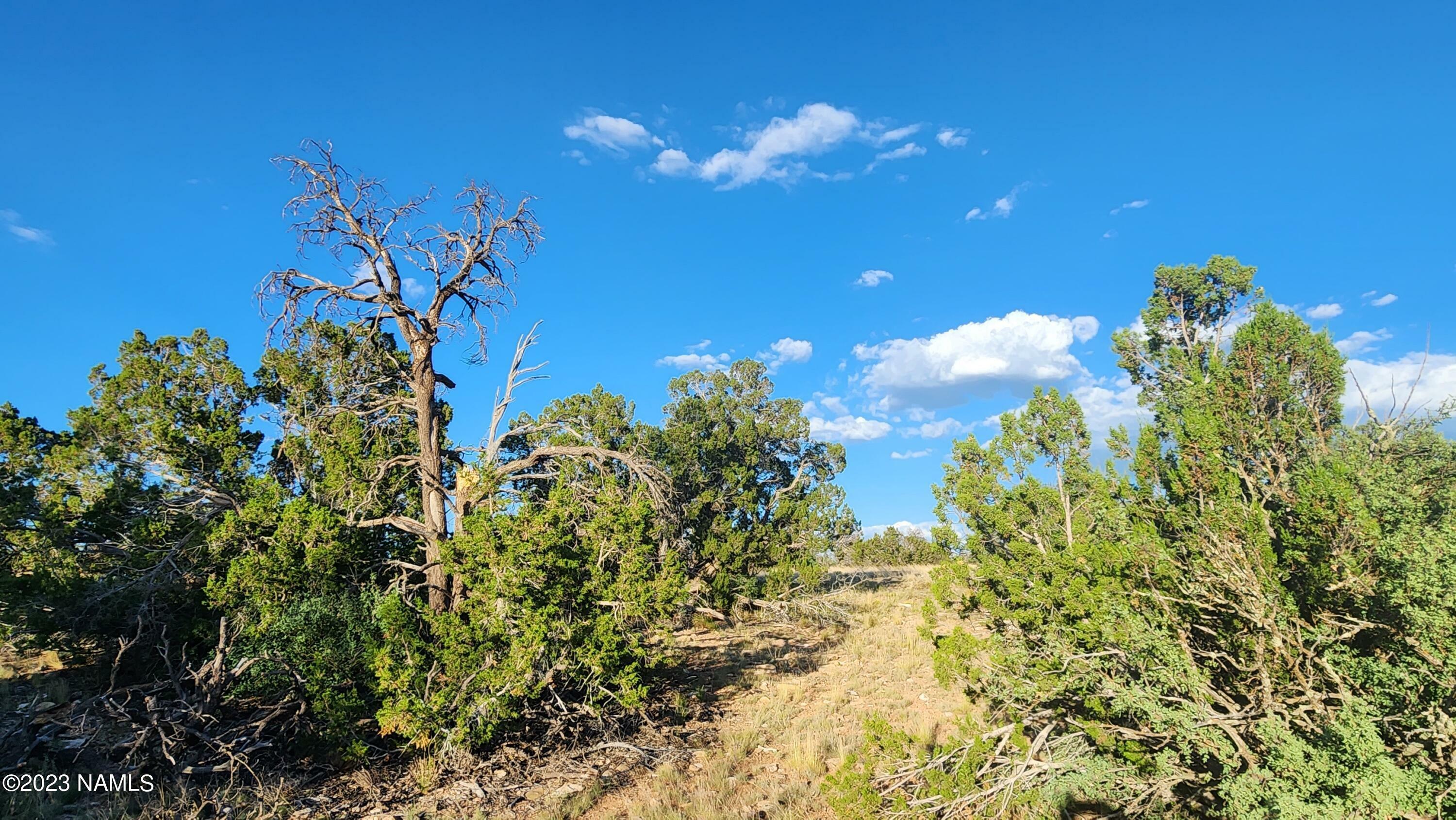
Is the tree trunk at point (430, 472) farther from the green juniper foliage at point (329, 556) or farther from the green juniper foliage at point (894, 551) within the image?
the green juniper foliage at point (894, 551)

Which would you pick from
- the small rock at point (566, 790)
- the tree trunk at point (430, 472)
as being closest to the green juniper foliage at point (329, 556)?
the tree trunk at point (430, 472)

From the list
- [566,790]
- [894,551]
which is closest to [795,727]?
[566,790]

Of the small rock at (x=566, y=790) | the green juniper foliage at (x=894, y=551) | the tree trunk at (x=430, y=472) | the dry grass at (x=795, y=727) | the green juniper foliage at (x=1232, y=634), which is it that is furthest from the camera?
the green juniper foliage at (x=894, y=551)

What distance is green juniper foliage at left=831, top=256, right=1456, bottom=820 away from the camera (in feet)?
11.5

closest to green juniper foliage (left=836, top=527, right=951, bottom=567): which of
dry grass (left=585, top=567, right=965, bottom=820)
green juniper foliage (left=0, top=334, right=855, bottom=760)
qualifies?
dry grass (left=585, top=567, right=965, bottom=820)

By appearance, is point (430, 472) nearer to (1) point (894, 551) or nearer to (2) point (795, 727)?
(2) point (795, 727)

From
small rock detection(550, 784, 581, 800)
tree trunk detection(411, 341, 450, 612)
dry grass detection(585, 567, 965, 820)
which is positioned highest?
tree trunk detection(411, 341, 450, 612)

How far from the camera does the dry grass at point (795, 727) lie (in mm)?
7156

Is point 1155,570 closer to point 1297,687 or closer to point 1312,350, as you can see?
point 1297,687

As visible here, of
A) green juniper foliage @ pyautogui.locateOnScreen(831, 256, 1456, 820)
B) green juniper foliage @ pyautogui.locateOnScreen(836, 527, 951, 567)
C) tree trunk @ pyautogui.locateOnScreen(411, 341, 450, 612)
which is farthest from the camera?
green juniper foliage @ pyautogui.locateOnScreen(836, 527, 951, 567)

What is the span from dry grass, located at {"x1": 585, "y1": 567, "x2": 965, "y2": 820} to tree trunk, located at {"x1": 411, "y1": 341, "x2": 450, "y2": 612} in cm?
391

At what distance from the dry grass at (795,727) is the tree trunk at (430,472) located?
3.91m

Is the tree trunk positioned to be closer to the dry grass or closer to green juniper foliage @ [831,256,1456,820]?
the dry grass

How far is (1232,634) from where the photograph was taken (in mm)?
4469
